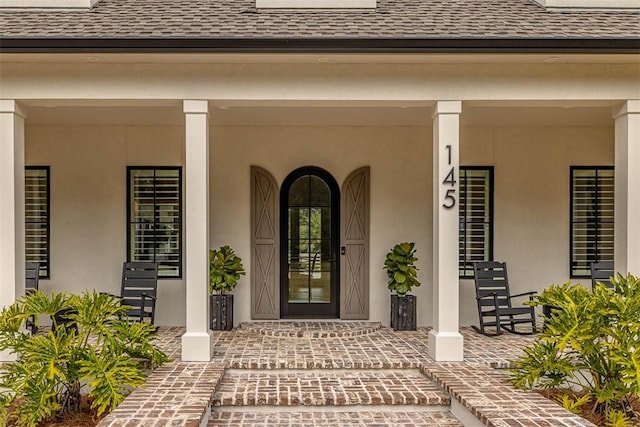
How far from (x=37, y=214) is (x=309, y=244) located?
13.7 feet

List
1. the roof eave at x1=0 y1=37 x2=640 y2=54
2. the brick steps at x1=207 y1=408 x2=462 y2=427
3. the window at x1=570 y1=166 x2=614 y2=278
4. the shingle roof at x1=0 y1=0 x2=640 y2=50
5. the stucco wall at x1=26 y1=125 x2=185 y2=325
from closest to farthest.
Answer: the brick steps at x1=207 y1=408 x2=462 y2=427, the roof eave at x1=0 y1=37 x2=640 y2=54, the shingle roof at x1=0 y1=0 x2=640 y2=50, the stucco wall at x1=26 y1=125 x2=185 y2=325, the window at x1=570 y1=166 x2=614 y2=278

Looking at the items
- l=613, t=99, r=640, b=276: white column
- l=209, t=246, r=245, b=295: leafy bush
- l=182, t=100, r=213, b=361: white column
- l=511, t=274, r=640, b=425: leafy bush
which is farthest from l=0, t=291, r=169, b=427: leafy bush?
l=613, t=99, r=640, b=276: white column

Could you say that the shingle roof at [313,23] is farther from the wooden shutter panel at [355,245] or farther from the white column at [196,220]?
the wooden shutter panel at [355,245]

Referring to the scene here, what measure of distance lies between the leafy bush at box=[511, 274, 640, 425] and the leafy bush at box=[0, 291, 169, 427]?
11.9ft

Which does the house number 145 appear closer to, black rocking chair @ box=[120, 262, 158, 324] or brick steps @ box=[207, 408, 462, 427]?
brick steps @ box=[207, 408, 462, 427]

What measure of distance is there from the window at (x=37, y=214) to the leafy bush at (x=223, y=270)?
271 centimetres

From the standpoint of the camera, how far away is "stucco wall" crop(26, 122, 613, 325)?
7.94m

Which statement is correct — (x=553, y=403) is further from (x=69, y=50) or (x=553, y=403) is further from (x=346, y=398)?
(x=69, y=50)

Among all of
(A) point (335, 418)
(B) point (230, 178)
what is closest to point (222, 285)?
(B) point (230, 178)

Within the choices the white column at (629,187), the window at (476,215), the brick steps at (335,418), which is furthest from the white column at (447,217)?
the window at (476,215)

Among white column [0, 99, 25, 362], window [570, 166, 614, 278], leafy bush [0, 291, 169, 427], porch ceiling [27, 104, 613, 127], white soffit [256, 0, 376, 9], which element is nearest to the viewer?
leafy bush [0, 291, 169, 427]

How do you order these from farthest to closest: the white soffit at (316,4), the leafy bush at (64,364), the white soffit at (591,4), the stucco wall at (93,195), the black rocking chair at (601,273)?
the stucco wall at (93,195), the black rocking chair at (601,273), the white soffit at (591,4), the white soffit at (316,4), the leafy bush at (64,364)

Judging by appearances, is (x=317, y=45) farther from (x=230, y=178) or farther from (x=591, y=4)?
(x=591, y=4)

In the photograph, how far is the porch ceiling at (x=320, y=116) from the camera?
677cm
